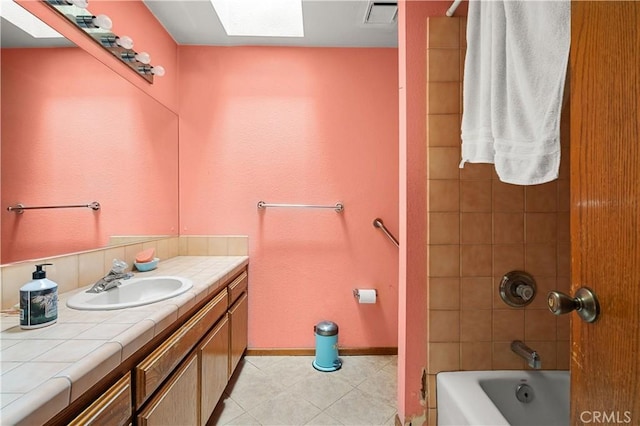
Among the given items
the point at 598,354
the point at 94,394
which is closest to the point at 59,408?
the point at 94,394

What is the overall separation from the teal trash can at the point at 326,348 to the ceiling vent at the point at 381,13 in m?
2.17

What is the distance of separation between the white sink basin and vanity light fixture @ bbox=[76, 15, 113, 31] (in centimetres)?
126

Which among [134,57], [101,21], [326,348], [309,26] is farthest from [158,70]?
[326,348]

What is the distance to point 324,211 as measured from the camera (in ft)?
7.10

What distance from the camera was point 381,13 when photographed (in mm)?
1789

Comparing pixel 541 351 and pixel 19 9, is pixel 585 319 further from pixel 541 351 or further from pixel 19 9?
pixel 19 9

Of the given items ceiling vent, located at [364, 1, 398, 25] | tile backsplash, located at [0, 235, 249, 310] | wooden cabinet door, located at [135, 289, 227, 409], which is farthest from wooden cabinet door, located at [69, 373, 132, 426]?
ceiling vent, located at [364, 1, 398, 25]

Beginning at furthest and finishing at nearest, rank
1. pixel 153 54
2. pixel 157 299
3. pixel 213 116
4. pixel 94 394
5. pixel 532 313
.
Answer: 1. pixel 213 116
2. pixel 153 54
3. pixel 532 313
4. pixel 157 299
5. pixel 94 394

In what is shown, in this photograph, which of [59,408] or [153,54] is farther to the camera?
[153,54]

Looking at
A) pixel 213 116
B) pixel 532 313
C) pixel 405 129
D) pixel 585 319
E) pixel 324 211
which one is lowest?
pixel 532 313

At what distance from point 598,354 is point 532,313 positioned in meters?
0.80

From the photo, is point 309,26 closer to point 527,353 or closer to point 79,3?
point 79,3

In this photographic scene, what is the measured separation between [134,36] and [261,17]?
2.76ft

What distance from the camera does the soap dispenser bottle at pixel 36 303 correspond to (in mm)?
802
